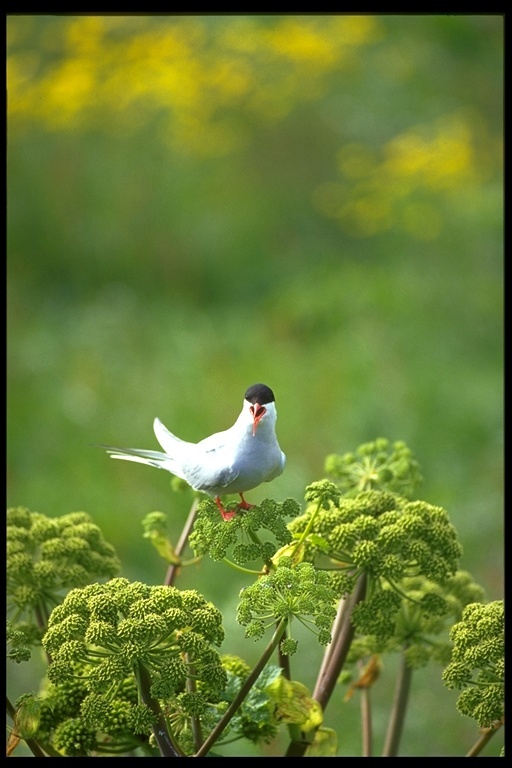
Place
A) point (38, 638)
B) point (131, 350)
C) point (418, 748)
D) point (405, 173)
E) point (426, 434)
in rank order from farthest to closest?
point (405, 173)
point (131, 350)
point (426, 434)
point (418, 748)
point (38, 638)

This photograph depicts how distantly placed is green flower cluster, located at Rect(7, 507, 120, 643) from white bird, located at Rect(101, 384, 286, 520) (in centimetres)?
16

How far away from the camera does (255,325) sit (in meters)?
3.93

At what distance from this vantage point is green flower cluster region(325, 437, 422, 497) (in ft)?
3.44

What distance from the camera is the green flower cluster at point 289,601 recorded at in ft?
2.52

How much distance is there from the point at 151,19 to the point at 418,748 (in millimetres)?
3702

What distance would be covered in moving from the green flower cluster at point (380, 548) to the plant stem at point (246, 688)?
0.11 meters

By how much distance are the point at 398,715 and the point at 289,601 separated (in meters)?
0.36

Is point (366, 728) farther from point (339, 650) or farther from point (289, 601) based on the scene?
point (289, 601)

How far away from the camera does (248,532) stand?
2.64 feet

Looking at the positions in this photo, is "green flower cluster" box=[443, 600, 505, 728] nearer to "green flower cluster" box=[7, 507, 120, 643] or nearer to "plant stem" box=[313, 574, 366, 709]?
"plant stem" box=[313, 574, 366, 709]

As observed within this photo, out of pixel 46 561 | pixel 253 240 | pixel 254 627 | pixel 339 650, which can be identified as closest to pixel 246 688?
pixel 254 627

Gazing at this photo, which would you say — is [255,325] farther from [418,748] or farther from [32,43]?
[418,748]

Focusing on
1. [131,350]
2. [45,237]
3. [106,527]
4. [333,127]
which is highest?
[333,127]

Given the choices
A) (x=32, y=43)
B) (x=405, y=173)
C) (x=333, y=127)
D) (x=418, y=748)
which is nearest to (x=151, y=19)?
(x=32, y=43)
